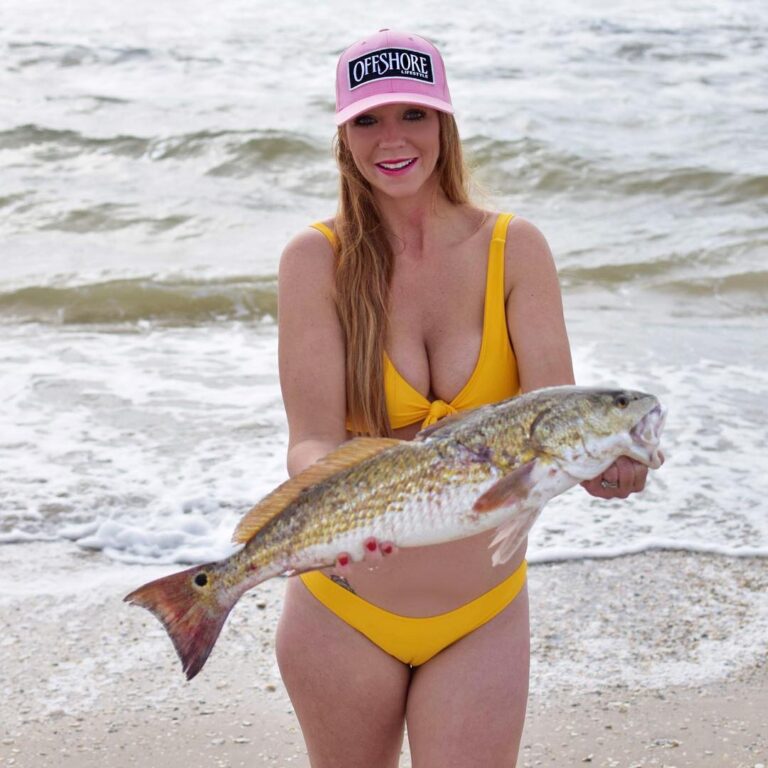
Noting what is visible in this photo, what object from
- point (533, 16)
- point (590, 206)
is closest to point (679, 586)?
point (590, 206)

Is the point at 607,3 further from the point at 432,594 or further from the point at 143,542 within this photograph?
the point at 432,594

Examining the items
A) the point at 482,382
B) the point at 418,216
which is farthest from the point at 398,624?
the point at 418,216

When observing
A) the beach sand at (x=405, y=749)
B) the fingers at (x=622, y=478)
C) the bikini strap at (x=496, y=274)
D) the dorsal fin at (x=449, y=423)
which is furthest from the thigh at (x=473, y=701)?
the beach sand at (x=405, y=749)

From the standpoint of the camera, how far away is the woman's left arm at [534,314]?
11.0 feet

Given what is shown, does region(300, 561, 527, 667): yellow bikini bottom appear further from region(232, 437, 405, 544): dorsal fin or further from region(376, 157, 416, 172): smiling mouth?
region(376, 157, 416, 172): smiling mouth

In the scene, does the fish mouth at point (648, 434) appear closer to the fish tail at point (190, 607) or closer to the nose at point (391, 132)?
the fish tail at point (190, 607)

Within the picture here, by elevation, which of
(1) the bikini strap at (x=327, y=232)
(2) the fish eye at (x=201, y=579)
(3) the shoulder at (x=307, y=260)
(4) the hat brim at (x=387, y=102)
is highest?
(4) the hat brim at (x=387, y=102)

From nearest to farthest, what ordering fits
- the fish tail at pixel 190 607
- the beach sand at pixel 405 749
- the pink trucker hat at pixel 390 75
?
the fish tail at pixel 190 607 < the pink trucker hat at pixel 390 75 < the beach sand at pixel 405 749

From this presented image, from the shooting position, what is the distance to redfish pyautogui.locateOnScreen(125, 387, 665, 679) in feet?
8.89

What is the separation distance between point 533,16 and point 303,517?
70.5 feet

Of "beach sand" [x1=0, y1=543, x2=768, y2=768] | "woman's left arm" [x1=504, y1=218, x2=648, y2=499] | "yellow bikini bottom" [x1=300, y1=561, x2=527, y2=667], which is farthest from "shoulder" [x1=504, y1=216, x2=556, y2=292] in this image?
"beach sand" [x1=0, y1=543, x2=768, y2=768]

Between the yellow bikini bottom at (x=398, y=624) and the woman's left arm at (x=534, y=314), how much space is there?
66 cm

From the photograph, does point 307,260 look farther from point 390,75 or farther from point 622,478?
point 622,478

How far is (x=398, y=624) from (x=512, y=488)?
29.4 inches
